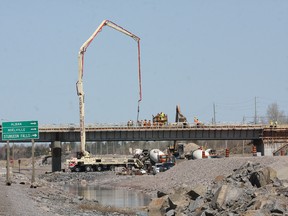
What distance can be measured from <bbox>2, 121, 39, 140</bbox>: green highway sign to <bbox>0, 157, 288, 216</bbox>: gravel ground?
3.93 m

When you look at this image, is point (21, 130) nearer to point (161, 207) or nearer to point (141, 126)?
point (161, 207)

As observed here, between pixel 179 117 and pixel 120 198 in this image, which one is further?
pixel 179 117

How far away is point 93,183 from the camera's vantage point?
9256 centimetres

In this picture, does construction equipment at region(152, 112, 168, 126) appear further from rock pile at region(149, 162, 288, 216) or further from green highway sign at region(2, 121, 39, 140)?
rock pile at region(149, 162, 288, 216)

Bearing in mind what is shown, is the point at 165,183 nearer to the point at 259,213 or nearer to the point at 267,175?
the point at 267,175

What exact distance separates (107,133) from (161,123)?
8.94 m

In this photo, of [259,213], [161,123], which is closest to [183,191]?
[259,213]

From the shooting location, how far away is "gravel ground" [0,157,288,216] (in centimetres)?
3738

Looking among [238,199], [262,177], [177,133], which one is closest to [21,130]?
[262,177]

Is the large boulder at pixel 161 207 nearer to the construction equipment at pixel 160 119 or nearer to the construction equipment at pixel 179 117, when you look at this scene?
the construction equipment at pixel 160 119

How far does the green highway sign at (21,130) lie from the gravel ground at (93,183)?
393 centimetres

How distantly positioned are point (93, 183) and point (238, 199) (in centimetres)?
6238

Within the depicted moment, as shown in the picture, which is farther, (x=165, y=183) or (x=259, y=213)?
(x=165, y=183)

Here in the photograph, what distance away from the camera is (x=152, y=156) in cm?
12331
